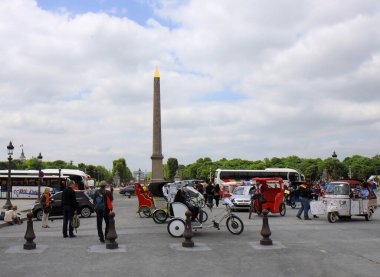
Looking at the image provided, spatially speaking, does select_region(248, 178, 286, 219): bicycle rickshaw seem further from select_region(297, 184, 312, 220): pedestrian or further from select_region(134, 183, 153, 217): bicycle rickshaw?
select_region(134, 183, 153, 217): bicycle rickshaw

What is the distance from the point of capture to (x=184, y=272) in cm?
866

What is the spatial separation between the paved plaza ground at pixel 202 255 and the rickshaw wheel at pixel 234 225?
0.17 m

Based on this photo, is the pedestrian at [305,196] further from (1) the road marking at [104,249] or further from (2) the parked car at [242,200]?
(1) the road marking at [104,249]

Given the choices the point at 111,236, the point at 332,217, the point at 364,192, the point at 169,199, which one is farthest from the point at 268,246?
the point at 364,192

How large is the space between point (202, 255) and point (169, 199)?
4.97 metres

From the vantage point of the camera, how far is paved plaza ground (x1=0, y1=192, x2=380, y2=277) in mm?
8758

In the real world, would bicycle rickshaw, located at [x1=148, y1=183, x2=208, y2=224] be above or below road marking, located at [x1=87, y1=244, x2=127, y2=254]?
above

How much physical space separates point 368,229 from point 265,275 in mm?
8688

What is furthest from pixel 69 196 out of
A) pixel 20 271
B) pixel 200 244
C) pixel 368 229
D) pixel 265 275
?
pixel 368 229

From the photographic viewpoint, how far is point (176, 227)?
13633 millimetres

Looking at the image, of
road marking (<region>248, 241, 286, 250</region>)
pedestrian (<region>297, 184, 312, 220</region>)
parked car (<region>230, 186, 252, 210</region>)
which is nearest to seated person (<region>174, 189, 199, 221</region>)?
road marking (<region>248, 241, 286, 250</region>)

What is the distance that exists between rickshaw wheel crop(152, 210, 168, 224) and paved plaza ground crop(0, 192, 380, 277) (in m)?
3.13

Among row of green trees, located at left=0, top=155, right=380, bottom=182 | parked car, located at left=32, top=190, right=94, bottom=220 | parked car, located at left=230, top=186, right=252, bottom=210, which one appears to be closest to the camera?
parked car, located at left=32, top=190, right=94, bottom=220

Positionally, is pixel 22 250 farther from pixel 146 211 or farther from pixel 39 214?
pixel 39 214
